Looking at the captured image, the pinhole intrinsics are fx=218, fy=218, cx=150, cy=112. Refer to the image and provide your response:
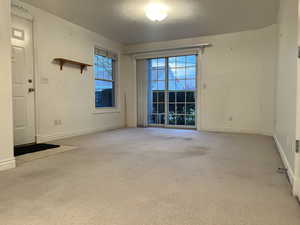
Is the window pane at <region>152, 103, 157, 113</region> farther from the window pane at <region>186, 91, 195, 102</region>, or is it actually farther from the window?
the window

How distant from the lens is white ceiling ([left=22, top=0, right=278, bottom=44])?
3689mm

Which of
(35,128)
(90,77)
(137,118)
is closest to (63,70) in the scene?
(90,77)

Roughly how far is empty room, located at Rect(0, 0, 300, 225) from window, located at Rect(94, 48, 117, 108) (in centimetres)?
4

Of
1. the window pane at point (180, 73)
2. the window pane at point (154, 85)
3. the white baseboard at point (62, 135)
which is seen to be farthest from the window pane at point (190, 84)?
the white baseboard at point (62, 135)

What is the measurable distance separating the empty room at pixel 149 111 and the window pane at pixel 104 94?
28mm

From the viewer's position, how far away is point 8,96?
2389 mm

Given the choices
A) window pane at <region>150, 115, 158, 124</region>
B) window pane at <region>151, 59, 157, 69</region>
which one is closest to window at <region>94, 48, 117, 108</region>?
window pane at <region>151, 59, 157, 69</region>

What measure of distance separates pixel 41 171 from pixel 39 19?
2947 millimetres

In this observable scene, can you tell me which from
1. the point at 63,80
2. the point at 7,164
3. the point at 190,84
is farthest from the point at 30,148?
the point at 190,84

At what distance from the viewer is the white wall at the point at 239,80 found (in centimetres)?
484

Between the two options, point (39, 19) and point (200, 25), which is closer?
point (39, 19)

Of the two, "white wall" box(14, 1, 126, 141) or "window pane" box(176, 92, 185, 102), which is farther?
"window pane" box(176, 92, 185, 102)

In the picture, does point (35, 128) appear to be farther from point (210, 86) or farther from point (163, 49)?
point (210, 86)

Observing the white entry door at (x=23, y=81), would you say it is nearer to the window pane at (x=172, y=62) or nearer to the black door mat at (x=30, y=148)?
the black door mat at (x=30, y=148)
